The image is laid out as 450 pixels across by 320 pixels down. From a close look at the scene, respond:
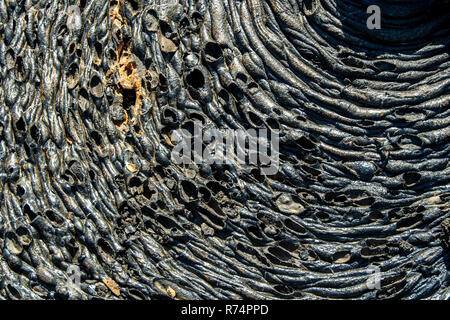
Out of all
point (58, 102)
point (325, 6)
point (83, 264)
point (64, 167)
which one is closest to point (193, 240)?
point (83, 264)

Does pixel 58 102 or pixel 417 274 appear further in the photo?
pixel 58 102

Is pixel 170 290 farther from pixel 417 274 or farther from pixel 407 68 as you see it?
pixel 407 68

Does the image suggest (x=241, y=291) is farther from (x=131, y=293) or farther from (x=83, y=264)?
(x=83, y=264)

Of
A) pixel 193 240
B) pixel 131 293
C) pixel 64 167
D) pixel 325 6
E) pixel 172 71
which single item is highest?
pixel 325 6

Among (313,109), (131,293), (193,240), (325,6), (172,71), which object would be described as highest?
(325,6)

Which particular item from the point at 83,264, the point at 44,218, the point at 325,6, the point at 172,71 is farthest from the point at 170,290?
the point at 325,6

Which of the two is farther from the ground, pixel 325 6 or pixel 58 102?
pixel 325 6
